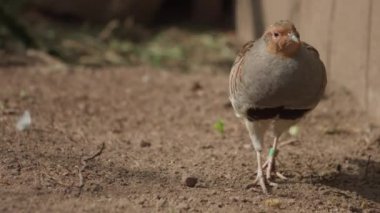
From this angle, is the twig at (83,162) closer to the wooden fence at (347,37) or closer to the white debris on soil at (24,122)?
the white debris on soil at (24,122)

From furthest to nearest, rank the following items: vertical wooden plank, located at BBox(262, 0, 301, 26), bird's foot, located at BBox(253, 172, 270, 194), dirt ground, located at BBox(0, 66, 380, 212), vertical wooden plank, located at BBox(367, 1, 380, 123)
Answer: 1. vertical wooden plank, located at BBox(262, 0, 301, 26)
2. vertical wooden plank, located at BBox(367, 1, 380, 123)
3. bird's foot, located at BBox(253, 172, 270, 194)
4. dirt ground, located at BBox(0, 66, 380, 212)

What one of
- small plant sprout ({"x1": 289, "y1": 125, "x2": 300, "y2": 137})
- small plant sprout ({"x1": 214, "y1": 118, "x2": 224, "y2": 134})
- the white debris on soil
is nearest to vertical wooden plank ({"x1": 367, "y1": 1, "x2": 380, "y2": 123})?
small plant sprout ({"x1": 289, "y1": 125, "x2": 300, "y2": 137})

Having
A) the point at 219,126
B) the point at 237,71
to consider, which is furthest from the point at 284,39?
the point at 219,126

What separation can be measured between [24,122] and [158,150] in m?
0.95

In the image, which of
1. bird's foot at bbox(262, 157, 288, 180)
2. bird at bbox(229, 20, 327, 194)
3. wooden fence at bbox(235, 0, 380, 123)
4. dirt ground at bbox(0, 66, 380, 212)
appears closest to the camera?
dirt ground at bbox(0, 66, 380, 212)

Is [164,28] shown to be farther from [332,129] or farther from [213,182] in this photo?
[213,182]

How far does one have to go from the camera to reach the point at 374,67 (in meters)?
5.84

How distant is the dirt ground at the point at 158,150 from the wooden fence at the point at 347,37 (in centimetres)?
16

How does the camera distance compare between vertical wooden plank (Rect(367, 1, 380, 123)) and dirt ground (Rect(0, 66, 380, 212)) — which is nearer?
dirt ground (Rect(0, 66, 380, 212))

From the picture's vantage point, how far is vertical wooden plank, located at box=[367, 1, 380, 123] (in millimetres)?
5738

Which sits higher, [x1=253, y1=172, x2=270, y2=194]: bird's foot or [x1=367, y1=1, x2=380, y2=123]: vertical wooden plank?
[x1=367, y1=1, x2=380, y2=123]: vertical wooden plank

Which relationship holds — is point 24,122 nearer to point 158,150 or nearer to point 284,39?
point 158,150

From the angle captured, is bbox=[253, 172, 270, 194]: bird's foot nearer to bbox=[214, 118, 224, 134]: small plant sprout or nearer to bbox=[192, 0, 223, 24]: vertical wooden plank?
bbox=[214, 118, 224, 134]: small plant sprout

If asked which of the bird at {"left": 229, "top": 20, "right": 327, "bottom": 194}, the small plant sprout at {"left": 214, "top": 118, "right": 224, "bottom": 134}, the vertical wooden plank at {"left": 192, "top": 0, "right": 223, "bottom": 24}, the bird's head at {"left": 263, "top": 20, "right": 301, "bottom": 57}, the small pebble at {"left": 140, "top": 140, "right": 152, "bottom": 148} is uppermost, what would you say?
the vertical wooden plank at {"left": 192, "top": 0, "right": 223, "bottom": 24}
